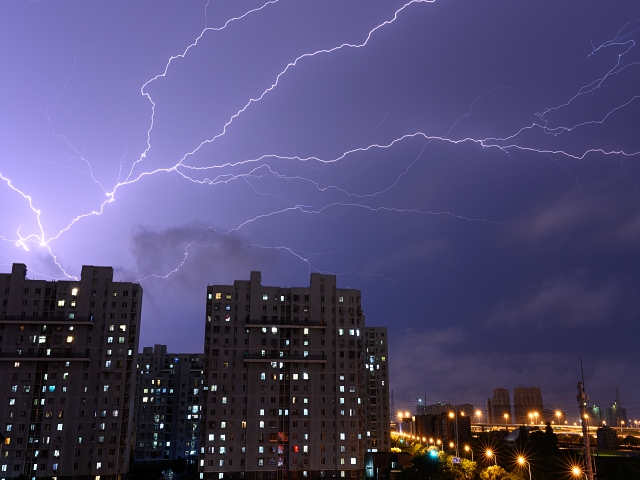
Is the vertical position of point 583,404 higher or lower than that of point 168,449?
higher

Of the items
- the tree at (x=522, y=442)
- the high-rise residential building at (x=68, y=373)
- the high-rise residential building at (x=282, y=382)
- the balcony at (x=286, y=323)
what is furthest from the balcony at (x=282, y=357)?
the tree at (x=522, y=442)

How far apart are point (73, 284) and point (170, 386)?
4454 centimetres

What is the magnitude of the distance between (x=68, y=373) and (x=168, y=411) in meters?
43.1

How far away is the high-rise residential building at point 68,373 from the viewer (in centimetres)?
8038

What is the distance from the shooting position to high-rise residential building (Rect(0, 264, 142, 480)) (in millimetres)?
80375

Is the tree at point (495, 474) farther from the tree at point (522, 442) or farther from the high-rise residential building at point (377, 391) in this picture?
the high-rise residential building at point (377, 391)

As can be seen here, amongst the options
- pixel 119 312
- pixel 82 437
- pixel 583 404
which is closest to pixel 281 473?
pixel 82 437

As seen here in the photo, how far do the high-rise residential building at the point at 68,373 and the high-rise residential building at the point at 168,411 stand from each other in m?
37.4

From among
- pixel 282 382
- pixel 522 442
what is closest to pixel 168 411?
pixel 282 382

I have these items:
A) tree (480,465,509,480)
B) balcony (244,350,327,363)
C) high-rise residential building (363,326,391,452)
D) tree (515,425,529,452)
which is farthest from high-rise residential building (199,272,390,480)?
high-rise residential building (363,326,391,452)

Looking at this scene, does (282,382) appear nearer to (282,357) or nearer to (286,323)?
(282,357)

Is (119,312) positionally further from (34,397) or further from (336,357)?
(336,357)

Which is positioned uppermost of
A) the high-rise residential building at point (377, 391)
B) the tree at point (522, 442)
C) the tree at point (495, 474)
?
the high-rise residential building at point (377, 391)

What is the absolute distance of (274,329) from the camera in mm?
90188
